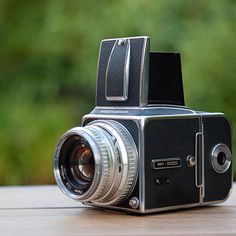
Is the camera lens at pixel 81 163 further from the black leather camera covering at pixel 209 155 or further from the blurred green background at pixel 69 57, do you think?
the blurred green background at pixel 69 57

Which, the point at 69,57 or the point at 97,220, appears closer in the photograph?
the point at 97,220

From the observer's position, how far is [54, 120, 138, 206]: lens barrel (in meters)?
1.10

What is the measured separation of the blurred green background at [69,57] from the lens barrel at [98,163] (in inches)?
23.3

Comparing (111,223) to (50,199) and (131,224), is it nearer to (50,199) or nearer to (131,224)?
(131,224)

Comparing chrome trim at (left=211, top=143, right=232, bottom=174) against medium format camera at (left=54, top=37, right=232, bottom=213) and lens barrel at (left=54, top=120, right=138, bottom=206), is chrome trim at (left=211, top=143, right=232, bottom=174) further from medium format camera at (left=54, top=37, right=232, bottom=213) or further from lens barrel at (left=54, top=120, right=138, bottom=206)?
lens barrel at (left=54, top=120, right=138, bottom=206)

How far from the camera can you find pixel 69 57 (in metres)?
2.04

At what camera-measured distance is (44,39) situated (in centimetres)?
203

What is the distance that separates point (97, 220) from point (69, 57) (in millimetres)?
963

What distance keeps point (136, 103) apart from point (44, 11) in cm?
98

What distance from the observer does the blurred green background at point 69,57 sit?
1.73m

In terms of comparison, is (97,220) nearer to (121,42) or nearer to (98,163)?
(98,163)

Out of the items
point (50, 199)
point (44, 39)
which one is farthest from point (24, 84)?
point (50, 199)

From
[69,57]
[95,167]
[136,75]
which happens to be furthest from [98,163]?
[69,57]

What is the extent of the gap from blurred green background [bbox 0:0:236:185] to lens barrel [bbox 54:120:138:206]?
0.59 meters
